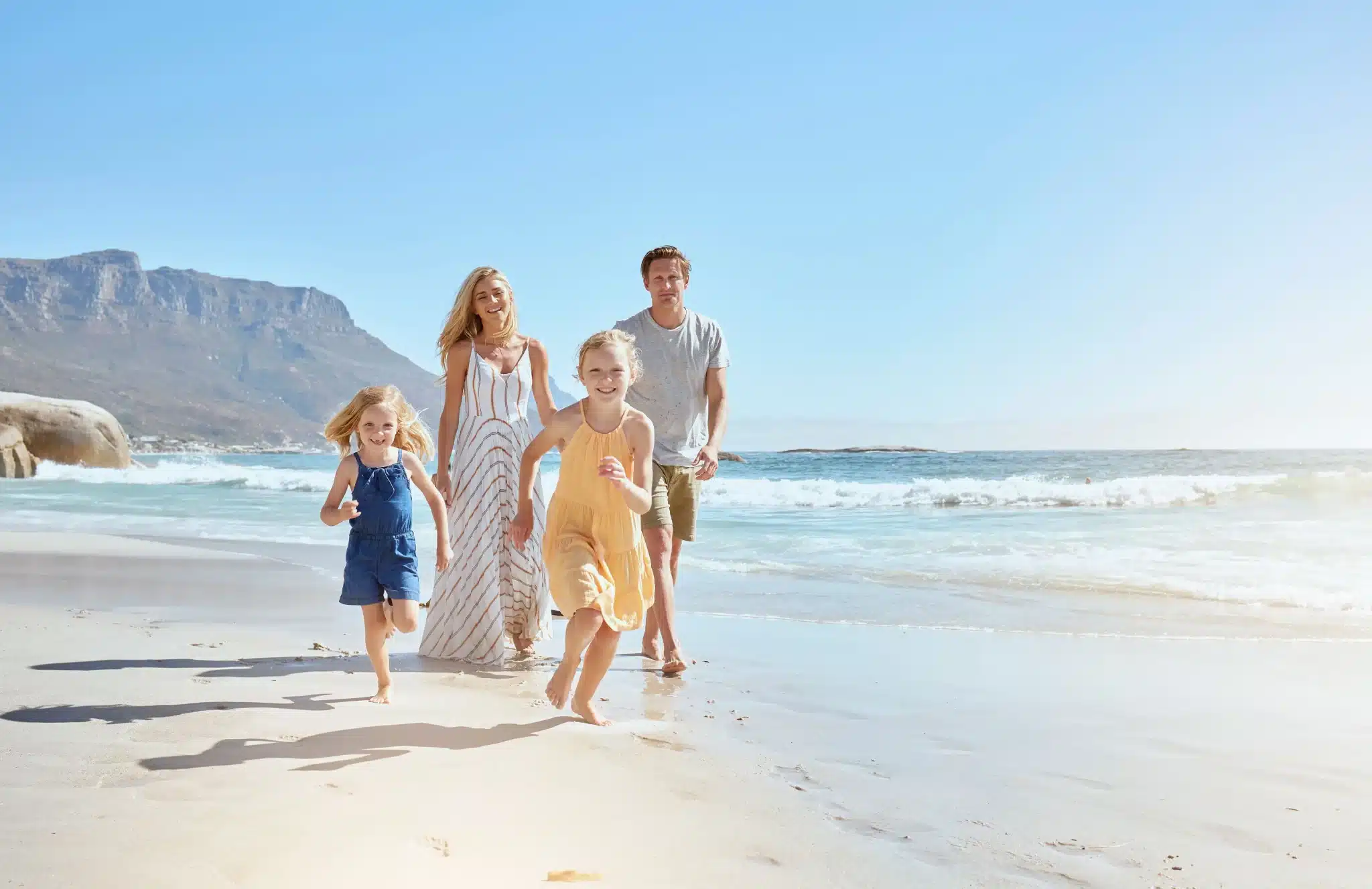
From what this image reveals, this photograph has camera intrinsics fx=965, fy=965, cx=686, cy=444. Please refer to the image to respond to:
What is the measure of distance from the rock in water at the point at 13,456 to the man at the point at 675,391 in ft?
97.8

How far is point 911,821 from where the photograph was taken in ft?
8.63

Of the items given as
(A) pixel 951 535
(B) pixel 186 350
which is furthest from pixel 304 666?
(B) pixel 186 350

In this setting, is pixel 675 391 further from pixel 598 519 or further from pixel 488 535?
pixel 598 519

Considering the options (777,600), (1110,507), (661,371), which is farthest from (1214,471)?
(661,371)

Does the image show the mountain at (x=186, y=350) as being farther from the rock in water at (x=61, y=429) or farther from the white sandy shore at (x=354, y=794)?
the white sandy shore at (x=354, y=794)

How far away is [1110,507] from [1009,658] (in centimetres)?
1506

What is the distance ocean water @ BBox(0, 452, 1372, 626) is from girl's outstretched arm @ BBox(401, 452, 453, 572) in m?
2.88


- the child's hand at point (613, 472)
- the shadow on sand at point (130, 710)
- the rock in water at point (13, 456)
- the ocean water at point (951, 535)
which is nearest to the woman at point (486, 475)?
the shadow on sand at point (130, 710)

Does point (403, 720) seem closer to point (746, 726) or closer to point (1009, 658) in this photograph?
point (746, 726)

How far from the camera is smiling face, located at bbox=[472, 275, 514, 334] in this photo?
473cm

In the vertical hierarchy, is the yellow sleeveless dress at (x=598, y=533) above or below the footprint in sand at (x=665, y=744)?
above

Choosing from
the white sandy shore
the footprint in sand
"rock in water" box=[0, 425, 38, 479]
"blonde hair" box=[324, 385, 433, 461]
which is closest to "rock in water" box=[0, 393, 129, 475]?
"rock in water" box=[0, 425, 38, 479]

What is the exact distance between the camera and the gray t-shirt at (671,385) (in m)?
5.00

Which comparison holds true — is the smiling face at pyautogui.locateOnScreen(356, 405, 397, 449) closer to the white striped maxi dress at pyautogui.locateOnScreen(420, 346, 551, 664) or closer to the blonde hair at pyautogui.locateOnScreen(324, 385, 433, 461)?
the blonde hair at pyautogui.locateOnScreen(324, 385, 433, 461)
